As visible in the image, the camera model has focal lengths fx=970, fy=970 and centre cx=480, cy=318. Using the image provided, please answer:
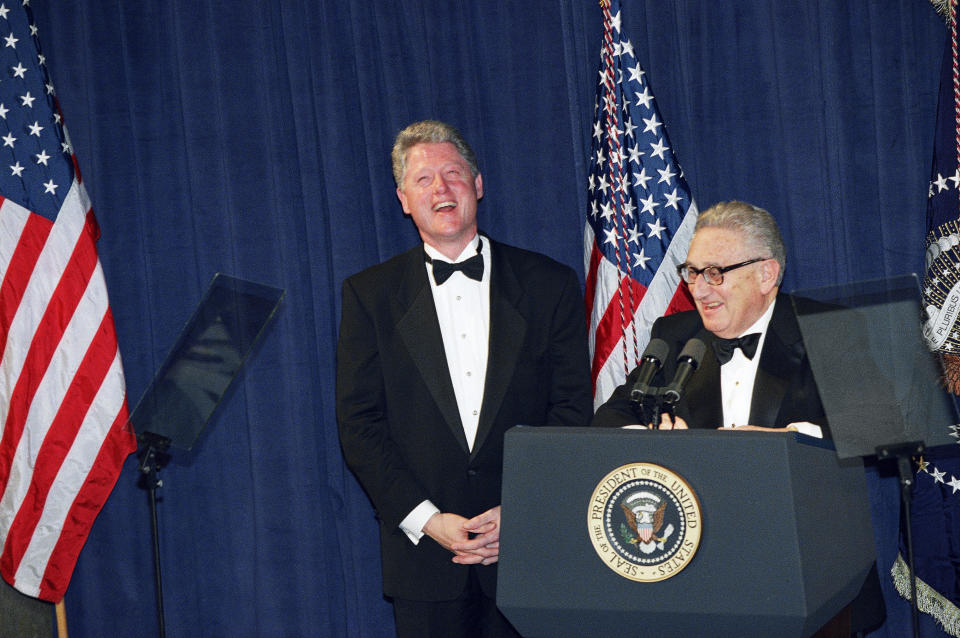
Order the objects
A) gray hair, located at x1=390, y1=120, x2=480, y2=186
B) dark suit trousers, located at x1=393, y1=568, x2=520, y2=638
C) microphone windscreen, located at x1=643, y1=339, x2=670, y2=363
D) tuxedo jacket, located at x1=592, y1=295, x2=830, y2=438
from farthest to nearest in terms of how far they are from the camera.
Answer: gray hair, located at x1=390, y1=120, x2=480, y2=186 < dark suit trousers, located at x1=393, y1=568, x2=520, y2=638 < tuxedo jacket, located at x1=592, y1=295, x2=830, y2=438 < microphone windscreen, located at x1=643, y1=339, x2=670, y2=363

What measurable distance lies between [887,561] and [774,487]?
8.15 ft

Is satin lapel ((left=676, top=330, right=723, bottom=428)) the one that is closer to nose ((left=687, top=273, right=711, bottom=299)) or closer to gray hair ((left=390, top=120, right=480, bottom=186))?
nose ((left=687, top=273, right=711, bottom=299))

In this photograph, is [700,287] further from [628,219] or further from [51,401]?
[51,401]

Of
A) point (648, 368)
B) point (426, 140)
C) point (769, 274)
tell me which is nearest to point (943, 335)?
point (769, 274)

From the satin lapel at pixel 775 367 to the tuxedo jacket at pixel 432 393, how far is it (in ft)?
2.17

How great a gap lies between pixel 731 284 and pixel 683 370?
717mm

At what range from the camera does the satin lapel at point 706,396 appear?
270 centimetres

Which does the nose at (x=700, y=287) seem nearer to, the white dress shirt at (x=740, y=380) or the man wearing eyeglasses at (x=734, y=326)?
the man wearing eyeglasses at (x=734, y=326)

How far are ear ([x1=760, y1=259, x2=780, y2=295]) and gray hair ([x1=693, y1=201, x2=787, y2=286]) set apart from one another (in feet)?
0.05

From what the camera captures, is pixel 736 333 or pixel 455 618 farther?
pixel 455 618

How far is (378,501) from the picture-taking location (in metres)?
3.04

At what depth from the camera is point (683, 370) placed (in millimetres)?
2117

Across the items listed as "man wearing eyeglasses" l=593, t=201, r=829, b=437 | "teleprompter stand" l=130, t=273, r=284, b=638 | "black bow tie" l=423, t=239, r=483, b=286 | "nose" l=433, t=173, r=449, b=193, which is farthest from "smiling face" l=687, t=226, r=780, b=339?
"teleprompter stand" l=130, t=273, r=284, b=638

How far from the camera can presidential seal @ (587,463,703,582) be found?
5.95ft
